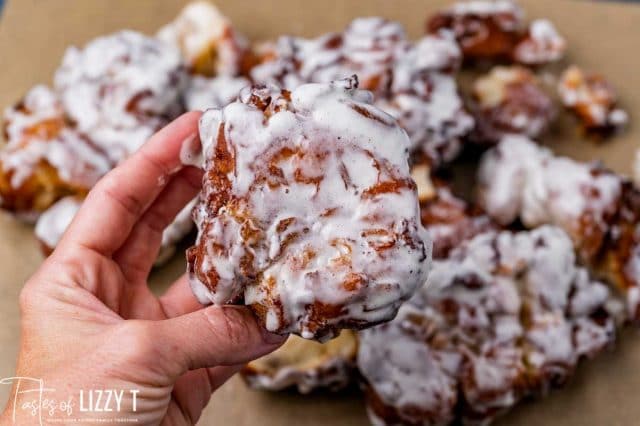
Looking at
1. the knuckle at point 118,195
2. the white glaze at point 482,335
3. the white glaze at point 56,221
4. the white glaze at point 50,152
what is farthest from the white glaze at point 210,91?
the white glaze at point 482,335

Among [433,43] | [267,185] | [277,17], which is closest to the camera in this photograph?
[267,185]

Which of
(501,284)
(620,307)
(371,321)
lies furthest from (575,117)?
(371,321)

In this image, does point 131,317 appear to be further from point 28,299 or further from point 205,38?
point 205,38

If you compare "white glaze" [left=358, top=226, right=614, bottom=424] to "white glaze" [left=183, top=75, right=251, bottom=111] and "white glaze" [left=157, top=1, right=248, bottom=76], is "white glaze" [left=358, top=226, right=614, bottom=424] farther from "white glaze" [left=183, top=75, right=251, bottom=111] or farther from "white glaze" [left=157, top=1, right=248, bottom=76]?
"white glaze" [left=157, top=1, right=248, bottom=76]

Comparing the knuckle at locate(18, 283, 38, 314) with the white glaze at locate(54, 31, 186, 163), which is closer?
the knuckle at locate(18, 283, 38, 314)

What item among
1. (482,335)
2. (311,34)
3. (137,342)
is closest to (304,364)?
(482,335)

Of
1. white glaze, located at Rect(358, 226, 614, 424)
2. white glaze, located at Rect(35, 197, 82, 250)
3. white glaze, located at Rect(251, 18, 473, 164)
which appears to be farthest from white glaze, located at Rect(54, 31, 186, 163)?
white glaze, located at Rect(358, 226, 614, 424)

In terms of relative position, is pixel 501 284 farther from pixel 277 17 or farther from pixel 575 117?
pixel 277 17
